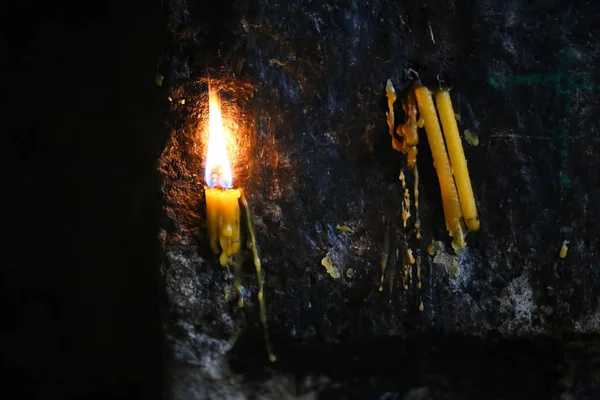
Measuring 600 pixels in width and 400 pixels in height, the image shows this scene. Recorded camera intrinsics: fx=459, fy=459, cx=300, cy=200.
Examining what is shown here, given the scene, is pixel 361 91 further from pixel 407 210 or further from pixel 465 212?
pixel 465 212

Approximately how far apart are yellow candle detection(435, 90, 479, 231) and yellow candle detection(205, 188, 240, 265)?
715 millimetres

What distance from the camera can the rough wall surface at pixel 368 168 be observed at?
152 cm

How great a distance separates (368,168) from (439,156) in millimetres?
235

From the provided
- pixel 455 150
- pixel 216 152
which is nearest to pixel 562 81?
pixel 455 150

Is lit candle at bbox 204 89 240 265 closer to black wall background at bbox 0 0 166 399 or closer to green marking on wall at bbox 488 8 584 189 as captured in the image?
black wall background at bbox 0 0 166 399

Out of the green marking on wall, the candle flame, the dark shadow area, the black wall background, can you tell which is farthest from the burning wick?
the green marking on wall

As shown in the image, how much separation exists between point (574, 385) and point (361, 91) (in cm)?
132

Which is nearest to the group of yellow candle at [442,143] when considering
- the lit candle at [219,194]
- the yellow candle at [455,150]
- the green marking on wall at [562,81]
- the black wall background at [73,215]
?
the yellow candle at [455,150]

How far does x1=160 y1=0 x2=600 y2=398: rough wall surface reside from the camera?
1.52 m

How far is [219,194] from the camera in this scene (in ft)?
4.77

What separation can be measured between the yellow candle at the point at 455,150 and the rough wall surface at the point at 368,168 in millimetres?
64

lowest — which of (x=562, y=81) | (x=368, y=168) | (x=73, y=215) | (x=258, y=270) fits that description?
(x=258, y=270)

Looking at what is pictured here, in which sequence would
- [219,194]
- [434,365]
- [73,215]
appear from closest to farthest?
[219,194], [434,365], [73,215]

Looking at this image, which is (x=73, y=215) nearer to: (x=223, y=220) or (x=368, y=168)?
(x=223, y=220)
